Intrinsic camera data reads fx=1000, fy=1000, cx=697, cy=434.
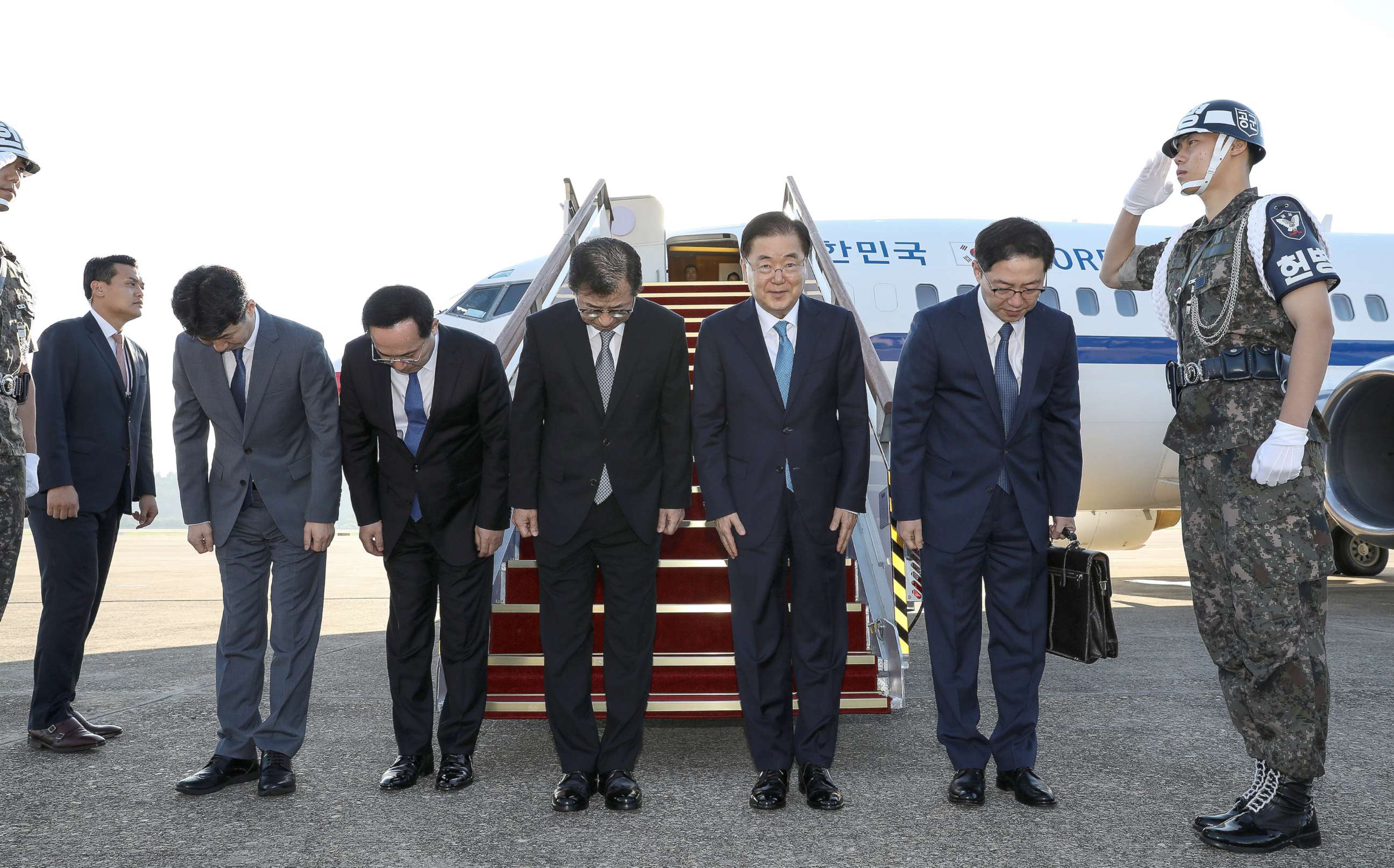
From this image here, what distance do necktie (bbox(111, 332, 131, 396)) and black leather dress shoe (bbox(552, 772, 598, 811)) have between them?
2602mm

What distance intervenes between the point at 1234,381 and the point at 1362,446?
18.0ft

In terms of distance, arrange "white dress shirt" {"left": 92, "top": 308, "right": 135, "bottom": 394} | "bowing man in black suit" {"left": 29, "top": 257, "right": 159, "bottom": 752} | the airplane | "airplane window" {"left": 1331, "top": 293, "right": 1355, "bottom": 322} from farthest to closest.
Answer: "airplane window" {"left": 1331, "top": 293, "right": 1355, "bottom": 322} < the airplane < "white dress shirt" {"left": 92, "top": 308, "right": 135, "bottom": 394} < "bowing man in black suit" {"left": 29, "top": 257, "right": 159, "bottom": 752}

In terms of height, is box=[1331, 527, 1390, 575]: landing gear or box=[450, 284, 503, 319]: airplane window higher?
box=[450, 284, 503, 319]: airplane window

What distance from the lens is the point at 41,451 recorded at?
392cm

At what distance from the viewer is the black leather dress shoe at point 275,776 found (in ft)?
10.8

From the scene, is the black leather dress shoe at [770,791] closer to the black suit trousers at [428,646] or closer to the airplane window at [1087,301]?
the black suit trousers at [428,646]

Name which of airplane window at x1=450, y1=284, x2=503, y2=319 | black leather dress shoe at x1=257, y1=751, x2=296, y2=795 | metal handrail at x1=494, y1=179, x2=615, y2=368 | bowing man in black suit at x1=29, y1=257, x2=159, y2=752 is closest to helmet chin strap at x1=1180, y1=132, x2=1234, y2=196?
metal handrail at x1=494, y1=179, x2=615, y2=368

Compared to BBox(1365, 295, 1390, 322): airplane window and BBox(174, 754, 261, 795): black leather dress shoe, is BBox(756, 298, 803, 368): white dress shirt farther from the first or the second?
BBox(1365, 295, 1390, 322): airplane window

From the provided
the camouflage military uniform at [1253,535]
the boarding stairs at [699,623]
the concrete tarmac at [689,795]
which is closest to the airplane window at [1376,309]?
the concrete tarmac at [689,795]

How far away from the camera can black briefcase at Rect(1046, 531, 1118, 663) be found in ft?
10.5

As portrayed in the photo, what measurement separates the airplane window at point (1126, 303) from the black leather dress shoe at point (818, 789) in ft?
22.0

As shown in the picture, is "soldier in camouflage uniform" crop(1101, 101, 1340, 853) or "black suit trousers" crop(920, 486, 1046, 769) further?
"black suit trousers" crop(920, 486, 1046, 769)

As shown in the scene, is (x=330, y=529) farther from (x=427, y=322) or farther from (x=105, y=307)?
(x=105, y=307)

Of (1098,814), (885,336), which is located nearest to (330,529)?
(1098,814)
